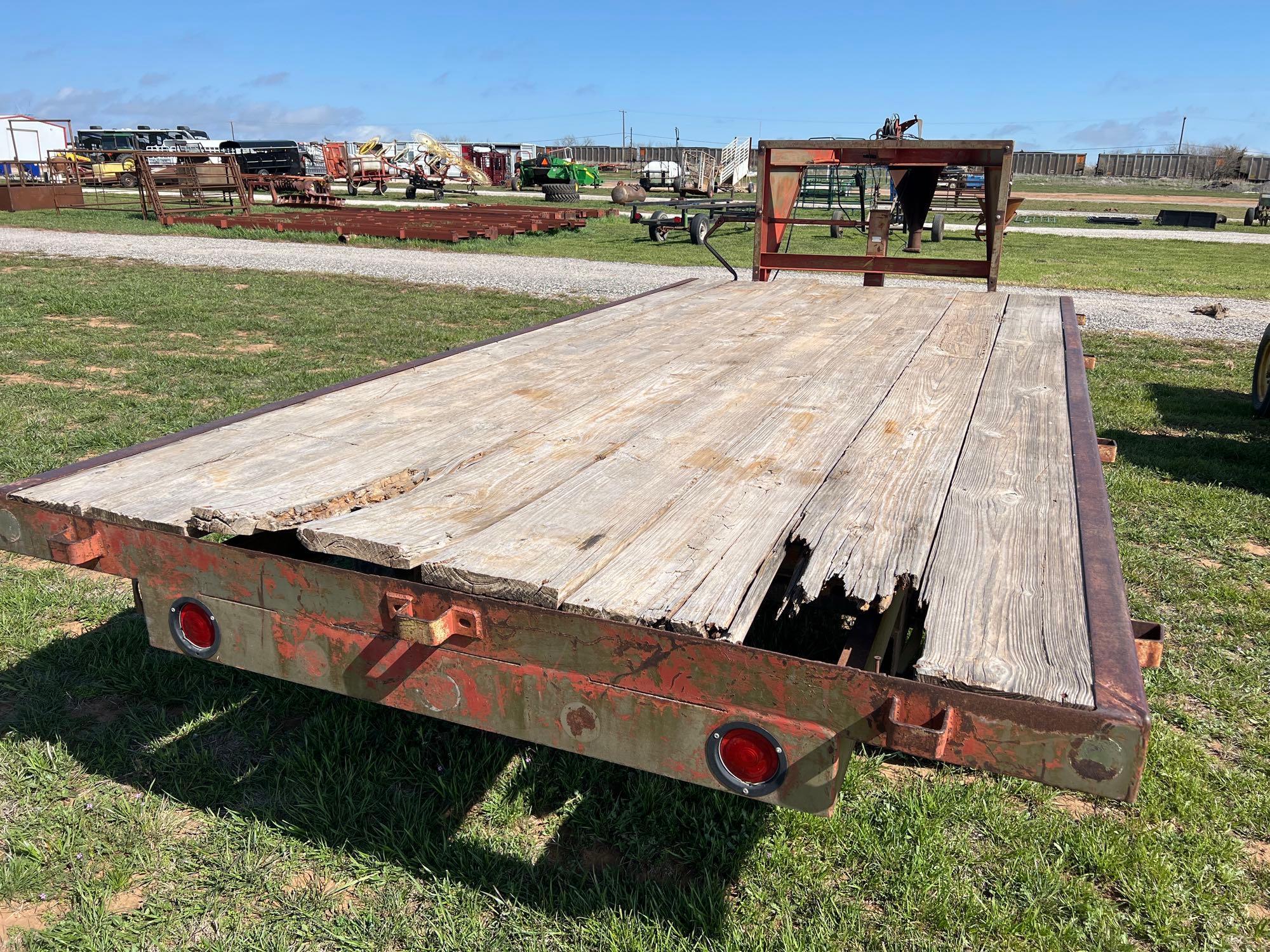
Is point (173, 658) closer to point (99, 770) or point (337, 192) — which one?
point (99, 770)

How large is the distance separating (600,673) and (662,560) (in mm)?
247

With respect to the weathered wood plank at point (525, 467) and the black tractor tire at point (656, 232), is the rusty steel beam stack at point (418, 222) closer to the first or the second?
the black tractor tire at point (656, 232)

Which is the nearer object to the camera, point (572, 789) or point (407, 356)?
point (572, 789)

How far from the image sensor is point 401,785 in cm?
243

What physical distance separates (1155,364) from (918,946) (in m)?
7.52

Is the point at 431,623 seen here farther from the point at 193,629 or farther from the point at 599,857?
the point at 599,857

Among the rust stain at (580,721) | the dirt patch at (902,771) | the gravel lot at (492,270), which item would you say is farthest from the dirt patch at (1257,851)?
the gravel lot at (492,270)

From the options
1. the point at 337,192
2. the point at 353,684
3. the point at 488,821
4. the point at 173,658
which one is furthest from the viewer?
the point at 337,192

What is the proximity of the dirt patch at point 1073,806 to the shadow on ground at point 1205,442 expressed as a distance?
322 cm

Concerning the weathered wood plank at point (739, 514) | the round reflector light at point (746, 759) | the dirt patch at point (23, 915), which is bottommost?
the dirt patch at point (23, 915)

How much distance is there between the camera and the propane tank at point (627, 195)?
3106 centimetres

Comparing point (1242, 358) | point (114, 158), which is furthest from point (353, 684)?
point (114, 158)

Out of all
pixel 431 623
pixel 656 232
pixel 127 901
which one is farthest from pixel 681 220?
pixel 431 623

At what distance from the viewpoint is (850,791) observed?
2473 millimetres
